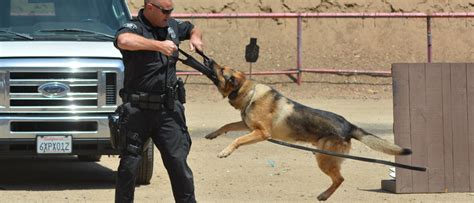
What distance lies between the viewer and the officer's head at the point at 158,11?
25.5 feet

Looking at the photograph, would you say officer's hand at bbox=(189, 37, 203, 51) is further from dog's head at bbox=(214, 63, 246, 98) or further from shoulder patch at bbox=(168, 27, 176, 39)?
dog's head at bbox=(214, 63, 246, 98)

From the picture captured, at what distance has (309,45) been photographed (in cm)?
2166

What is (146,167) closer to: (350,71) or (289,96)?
(289,96)

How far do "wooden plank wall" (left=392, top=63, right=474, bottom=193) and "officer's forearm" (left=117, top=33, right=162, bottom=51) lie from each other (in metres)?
3.50

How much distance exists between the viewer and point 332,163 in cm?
1003

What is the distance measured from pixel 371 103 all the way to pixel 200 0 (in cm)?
484

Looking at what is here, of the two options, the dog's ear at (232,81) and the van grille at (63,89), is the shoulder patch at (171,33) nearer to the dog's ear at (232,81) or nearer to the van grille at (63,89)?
the dog's ear at (232,81)

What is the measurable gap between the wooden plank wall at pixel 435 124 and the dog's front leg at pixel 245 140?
50.4 inches

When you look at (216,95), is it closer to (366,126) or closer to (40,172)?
(366,126)

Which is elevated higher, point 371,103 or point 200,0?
point 200,0

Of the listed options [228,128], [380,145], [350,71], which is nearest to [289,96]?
[350,71]

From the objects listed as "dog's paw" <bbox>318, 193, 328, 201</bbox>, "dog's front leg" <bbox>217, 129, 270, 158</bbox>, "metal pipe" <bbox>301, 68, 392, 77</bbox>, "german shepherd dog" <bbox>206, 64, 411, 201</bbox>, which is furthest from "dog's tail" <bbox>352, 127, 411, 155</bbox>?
"metal pipe" <bbox>301, 68, 392, 77</bbox>

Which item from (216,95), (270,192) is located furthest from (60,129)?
(216,95)

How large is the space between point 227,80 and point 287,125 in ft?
2.25
